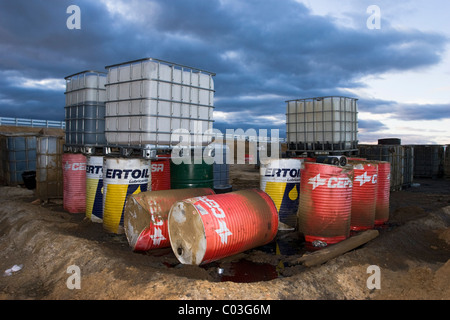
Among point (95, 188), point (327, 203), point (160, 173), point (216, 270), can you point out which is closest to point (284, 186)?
point (327, 203)

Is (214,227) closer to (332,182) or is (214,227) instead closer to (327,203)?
(327,203)

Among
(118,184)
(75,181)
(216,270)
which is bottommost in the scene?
(216,270)

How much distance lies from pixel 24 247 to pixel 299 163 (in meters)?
6.93

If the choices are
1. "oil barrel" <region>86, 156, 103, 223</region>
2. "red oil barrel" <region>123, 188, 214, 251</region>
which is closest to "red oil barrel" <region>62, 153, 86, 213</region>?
"oil barrel" <region>86, 156, 103, 223</region>

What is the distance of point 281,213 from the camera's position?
8.71 meters

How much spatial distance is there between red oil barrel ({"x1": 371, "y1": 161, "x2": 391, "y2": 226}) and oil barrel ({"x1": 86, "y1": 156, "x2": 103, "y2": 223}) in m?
7.91

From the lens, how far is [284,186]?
870cm

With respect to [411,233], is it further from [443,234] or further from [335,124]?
[335,124]

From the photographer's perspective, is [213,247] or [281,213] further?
[281,213]

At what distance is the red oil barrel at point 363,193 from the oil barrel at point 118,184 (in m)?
5.61

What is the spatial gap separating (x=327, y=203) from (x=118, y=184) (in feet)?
16.6

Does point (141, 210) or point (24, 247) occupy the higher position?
point (141, 210)

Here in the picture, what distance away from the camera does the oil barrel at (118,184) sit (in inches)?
319

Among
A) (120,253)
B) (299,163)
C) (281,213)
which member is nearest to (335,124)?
(299,163)
